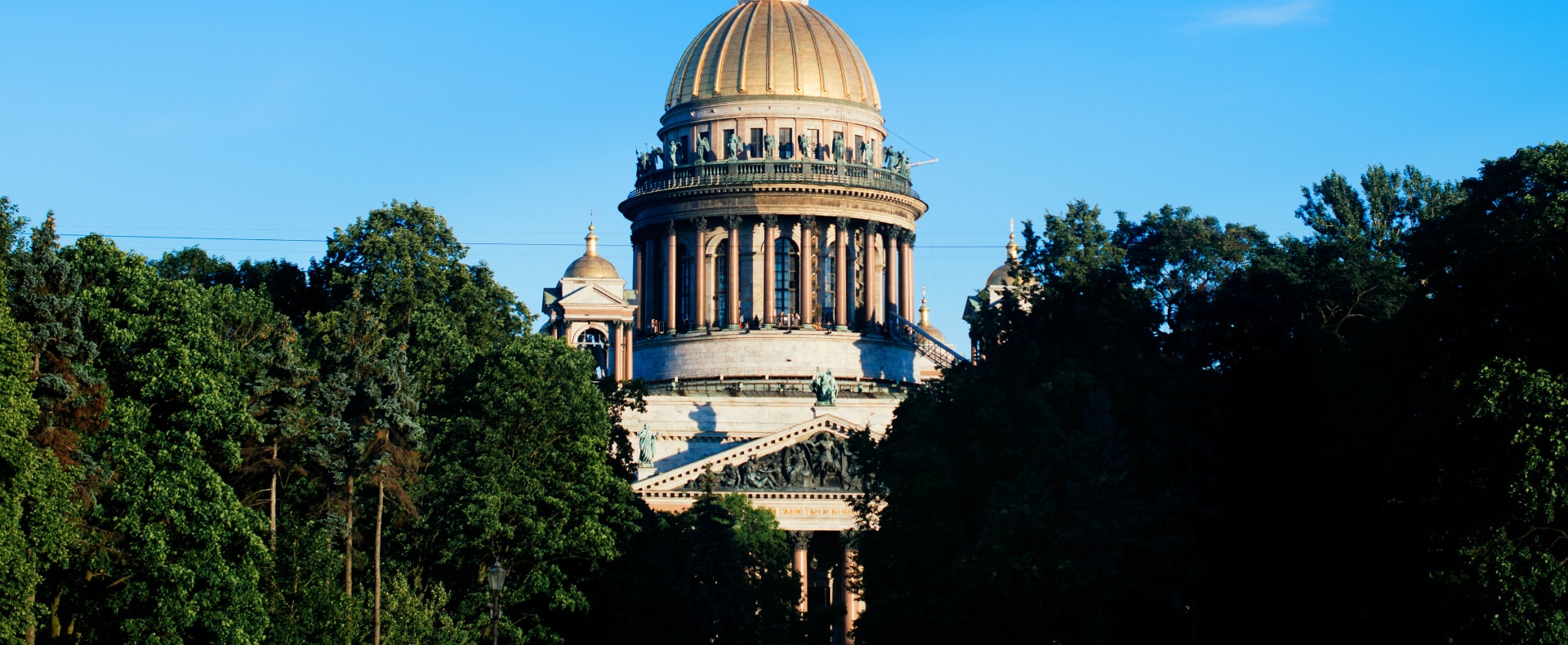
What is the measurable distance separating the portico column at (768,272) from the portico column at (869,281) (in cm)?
429

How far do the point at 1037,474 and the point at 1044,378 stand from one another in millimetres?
3677

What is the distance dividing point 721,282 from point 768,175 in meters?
5.87

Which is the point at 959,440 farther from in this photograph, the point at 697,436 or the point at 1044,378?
the point at 697,436

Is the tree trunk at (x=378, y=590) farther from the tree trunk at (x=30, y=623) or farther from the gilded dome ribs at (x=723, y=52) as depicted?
the gilded dome ribs at (x=723, y=52)

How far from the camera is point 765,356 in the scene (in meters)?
104

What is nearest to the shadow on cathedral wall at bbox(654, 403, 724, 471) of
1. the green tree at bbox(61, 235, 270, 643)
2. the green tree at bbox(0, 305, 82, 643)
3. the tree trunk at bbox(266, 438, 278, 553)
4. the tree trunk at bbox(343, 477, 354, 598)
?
the tree trunk at bbox(266, 438, 278, 553)

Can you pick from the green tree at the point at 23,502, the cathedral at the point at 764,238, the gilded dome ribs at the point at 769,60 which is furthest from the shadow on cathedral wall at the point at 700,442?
the green tree at the point at 23,502

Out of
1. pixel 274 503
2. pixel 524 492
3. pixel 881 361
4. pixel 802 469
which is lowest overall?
pixel 274 503

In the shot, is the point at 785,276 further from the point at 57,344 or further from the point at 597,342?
the point at 57,344

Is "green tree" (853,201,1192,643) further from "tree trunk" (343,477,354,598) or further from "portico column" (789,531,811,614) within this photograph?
"portico column" (789,531,811,614)

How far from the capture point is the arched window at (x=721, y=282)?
106375 mm

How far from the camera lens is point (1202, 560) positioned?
54.9 meters

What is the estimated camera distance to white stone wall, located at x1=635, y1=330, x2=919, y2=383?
4075 inches

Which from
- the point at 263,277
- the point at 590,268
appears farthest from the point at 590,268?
the point at 263,277
